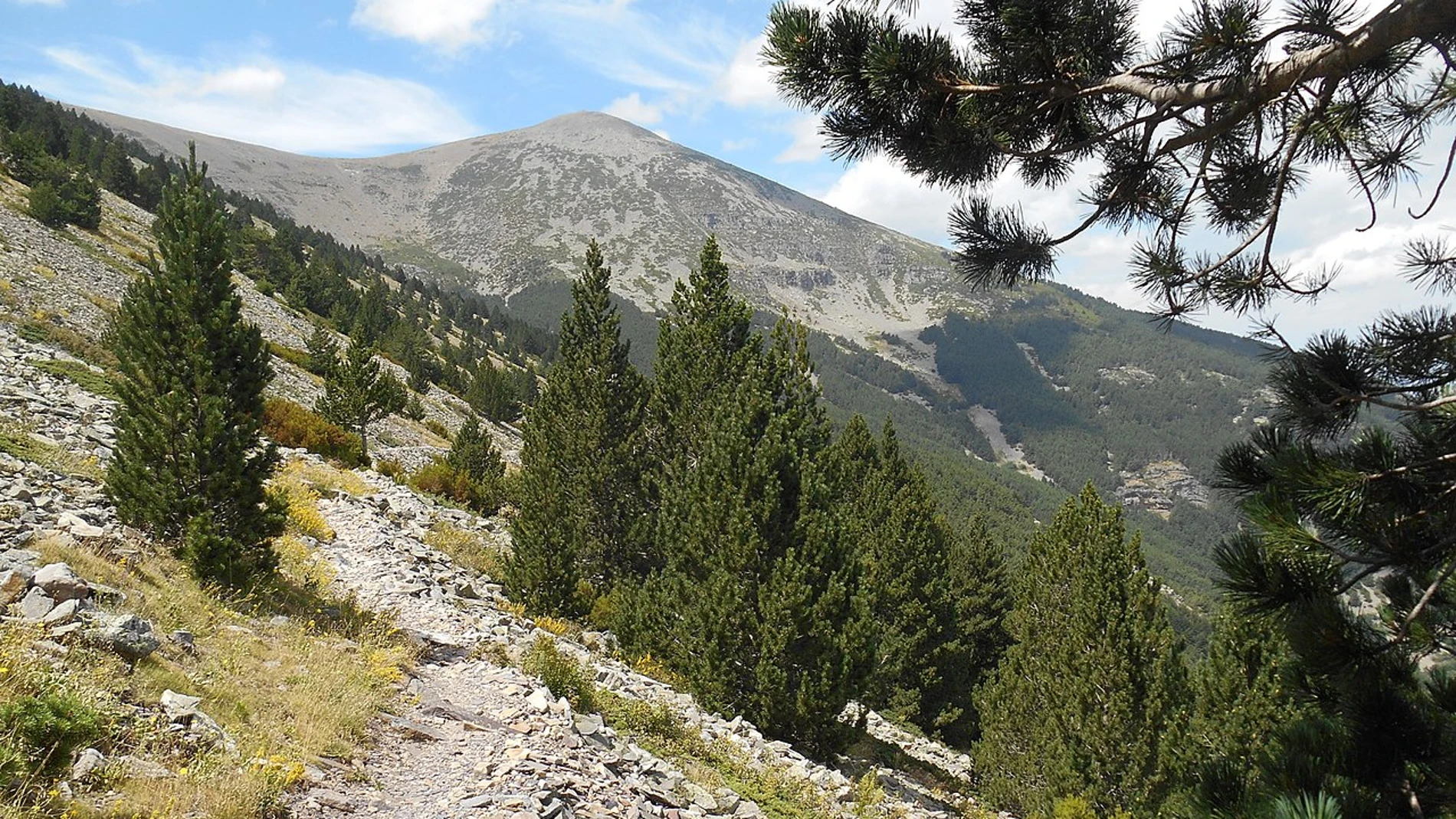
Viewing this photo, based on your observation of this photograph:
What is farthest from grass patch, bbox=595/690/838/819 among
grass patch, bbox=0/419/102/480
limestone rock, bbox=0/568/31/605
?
grass patch, bbox=0/419/102/480

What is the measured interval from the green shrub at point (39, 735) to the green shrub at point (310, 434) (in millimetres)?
21842

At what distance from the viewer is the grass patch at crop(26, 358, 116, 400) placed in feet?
57.4

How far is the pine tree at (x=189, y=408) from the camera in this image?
32.7 feet

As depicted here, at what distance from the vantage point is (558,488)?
18.9m

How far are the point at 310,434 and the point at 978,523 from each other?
28.0 m

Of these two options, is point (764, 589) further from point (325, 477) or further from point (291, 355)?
point (291, 355)

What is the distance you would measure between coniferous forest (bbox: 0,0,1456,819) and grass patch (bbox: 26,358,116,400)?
5.23m

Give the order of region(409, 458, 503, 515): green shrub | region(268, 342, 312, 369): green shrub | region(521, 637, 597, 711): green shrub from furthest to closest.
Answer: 1. region(268, 342, 312, 369): green shrub
2. region(409, 458, 503, 515): green shrub
3. region(521, 637, 597, 711): green shrub

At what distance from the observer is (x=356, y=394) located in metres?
27.0

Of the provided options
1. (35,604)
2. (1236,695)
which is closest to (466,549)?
(35,604)

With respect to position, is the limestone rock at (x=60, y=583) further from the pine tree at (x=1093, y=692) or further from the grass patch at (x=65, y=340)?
the grass patch at (x=65, y=340)

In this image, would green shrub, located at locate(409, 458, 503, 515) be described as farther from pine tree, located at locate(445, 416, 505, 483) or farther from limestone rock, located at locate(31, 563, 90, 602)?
limestone rock, located at locate(31, 563, 90, 602)

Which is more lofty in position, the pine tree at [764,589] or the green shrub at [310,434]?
the pine tree at [764,589]

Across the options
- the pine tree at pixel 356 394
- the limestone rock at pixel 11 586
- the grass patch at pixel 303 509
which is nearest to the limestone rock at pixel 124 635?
the limestone rock at pixel 11 586
